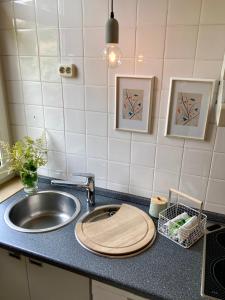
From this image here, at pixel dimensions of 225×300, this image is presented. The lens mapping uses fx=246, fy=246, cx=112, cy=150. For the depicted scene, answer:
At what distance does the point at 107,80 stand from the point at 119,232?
75 cm

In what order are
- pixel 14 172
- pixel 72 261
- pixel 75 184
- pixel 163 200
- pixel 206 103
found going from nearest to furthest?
pixel 72 261
pixel 206 103
pixel 163 200
pixel 75 184
pixel 14 172

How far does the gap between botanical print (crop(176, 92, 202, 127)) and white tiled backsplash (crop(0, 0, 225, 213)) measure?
7cm

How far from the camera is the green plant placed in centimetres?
140

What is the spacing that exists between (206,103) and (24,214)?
3.78 ft

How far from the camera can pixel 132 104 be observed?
124 centimetres

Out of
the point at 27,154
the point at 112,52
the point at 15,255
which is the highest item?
the point at 112,52

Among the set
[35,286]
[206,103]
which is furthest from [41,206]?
[206,103]

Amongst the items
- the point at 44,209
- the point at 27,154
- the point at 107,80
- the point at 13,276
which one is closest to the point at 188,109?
the point at 107,80

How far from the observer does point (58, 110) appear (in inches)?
56.2

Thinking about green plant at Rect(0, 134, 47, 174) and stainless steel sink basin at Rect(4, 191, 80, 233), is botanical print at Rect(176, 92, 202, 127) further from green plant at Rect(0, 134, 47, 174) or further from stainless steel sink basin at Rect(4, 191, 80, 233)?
green plant at Rect(0, 134, 47, 174)

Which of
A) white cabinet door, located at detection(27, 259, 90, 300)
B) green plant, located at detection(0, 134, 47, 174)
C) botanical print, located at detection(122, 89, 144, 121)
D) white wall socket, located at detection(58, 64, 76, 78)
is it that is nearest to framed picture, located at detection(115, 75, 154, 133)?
botanical print, located at detection(122, 89, 144, 121)

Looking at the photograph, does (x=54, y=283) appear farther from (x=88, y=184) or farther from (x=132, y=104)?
(x=132, y=104)

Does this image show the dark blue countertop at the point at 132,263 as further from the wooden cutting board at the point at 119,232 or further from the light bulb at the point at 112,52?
the light bulb at the point at 112,52

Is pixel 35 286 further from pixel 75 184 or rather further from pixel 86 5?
pixel 86 5
